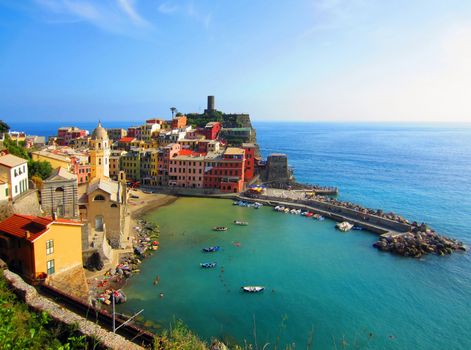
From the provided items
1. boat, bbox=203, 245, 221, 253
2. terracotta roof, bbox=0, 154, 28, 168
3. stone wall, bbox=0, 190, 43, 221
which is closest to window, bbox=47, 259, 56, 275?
stone wall, bbox=0, 190, 43, 221

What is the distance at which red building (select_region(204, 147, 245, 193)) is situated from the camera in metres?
52.4

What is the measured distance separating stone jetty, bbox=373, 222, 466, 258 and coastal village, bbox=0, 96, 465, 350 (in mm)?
98

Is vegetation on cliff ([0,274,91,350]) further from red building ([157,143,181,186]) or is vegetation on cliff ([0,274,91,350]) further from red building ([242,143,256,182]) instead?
red building ([242,143,256,182])

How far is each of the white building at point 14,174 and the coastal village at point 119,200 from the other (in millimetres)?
71

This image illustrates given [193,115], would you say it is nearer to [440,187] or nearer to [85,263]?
[440,187]

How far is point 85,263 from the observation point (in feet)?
79.7

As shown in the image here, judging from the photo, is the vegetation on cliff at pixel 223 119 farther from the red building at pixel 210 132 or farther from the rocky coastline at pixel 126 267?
the rocky coastline at pixel 126 267

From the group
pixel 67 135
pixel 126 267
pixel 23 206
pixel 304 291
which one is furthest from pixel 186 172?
pixel 67 135

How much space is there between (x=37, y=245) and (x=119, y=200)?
1159 cm

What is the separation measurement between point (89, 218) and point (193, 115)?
66731mm

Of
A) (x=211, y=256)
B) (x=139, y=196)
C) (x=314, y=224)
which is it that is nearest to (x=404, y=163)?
(x=314, y=224)

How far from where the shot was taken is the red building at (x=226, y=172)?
172 feet

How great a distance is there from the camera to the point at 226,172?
53000mm

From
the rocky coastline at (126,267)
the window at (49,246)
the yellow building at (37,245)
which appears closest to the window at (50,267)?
the yellow building at (37,245)
